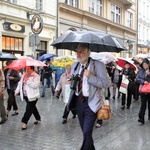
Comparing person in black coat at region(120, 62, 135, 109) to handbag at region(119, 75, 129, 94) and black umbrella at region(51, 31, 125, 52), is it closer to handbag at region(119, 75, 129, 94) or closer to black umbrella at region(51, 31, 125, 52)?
handbag at region(119, 75, 129, 94)

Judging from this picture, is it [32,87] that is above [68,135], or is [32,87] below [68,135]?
above

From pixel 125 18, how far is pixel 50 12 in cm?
1742

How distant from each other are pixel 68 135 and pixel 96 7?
23.8m

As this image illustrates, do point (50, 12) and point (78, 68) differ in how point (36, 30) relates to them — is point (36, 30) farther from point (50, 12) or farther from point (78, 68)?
point (78, 68)

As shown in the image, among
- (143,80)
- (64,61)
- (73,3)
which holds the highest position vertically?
(73,3)

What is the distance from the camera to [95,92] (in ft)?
14.8

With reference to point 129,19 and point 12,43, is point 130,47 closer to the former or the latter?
point 129,19

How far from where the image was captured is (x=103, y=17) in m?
30.0

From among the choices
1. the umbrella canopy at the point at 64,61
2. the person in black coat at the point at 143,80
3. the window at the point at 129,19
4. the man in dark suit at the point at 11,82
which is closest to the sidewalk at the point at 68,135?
the person in black coat at the point at 143,80

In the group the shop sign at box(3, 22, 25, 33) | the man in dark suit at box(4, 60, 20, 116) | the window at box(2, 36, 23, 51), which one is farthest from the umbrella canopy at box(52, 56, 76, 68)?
the window at box(2, 36, 23, 51)

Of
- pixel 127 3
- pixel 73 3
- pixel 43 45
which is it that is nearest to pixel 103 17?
pixel 73 3

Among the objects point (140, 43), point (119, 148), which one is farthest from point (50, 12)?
point (140, 43)

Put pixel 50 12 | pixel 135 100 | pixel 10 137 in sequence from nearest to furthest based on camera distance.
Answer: pixel 10 137 < pixel 135 100 < pixel 50 12

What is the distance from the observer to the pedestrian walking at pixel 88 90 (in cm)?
443
